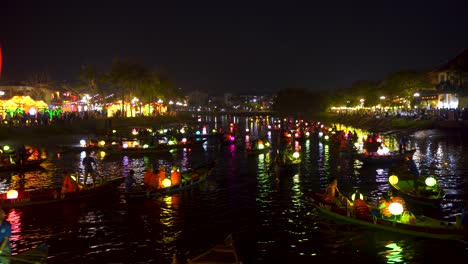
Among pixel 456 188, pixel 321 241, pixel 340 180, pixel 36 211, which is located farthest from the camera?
pixel 340 180

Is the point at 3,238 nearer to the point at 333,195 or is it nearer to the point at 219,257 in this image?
the point at 219,257

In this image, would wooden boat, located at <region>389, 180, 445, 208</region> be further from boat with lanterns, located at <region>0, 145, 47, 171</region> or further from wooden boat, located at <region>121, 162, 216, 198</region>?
boat with lanterns, located at <region>0, 145, 47, 171</region>

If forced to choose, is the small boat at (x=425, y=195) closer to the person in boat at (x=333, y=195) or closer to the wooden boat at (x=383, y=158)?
the person in boat at (x=333, y=195)

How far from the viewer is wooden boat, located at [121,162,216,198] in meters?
25.5

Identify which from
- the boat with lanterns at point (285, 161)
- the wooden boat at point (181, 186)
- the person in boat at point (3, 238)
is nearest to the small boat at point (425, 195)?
the boat with lanterns at point (285, 161)

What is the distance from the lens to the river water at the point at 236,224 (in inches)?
675

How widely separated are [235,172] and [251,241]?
17.2 metres

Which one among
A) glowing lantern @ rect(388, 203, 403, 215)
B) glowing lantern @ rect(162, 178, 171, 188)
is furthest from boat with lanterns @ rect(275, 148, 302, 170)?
glowing lantern @ rect(388, 203, 403, 215)

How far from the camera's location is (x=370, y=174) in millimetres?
33656

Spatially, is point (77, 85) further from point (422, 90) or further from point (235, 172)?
point (235, 172)

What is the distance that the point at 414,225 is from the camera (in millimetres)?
17984

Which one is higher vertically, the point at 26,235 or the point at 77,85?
the point at 77,85

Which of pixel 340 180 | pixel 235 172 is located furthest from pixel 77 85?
pixel 340 180

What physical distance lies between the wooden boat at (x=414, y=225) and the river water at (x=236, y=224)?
271mm
